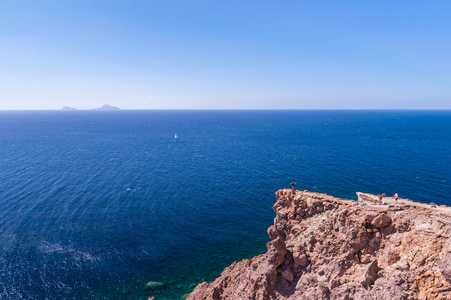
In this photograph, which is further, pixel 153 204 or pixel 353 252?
pixel 153 204

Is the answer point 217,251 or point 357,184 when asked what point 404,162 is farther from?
point 217,251

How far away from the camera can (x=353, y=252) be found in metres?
25.7

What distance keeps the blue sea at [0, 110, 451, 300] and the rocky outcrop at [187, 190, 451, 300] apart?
23858 millimetres

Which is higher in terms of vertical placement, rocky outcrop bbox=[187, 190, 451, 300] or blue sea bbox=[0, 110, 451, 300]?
rocky outcrop bbox=[187, 190, 451, 300]

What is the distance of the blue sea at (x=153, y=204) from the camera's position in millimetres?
49250

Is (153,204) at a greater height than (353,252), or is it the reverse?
(353,252)

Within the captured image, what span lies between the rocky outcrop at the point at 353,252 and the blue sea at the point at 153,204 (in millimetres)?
23858

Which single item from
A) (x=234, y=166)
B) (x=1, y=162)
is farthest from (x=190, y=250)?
(x=1, y=162)

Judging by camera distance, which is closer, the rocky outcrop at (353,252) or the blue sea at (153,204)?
the rocky outcrop at (353,252)

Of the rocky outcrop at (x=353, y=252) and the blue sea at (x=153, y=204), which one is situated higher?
the rocky outcrop at (x=353, y=252)

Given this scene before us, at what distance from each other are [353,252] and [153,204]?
64.1 m

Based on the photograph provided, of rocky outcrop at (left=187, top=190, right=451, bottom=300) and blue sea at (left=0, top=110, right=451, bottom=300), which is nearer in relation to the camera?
rocky outcrop at (left=187, top=190, right=451, bottom=300)

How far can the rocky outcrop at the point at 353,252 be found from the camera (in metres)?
21.2

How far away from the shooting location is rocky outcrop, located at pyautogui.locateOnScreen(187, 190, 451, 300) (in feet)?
69.6
